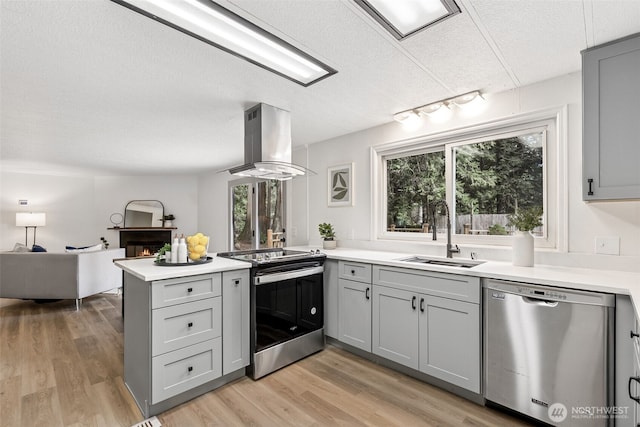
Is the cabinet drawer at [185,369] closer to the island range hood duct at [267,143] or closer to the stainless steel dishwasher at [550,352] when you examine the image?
the island range hood duct at [267,143]

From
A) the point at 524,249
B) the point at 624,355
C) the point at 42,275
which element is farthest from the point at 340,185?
the point at 42,275

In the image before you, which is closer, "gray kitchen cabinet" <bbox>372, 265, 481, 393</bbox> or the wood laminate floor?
the wood laminate floor

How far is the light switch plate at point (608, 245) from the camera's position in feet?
6.56

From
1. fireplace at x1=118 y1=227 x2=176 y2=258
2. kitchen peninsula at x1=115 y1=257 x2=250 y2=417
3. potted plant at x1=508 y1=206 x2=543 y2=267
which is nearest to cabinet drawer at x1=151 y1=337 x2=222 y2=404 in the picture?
kitchen peninsula at x1=115 y1=257 x2=250 y2=417

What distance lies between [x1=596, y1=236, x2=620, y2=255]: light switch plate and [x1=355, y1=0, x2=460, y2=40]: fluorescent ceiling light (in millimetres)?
1775

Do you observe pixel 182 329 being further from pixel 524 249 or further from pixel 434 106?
pixel 434 106

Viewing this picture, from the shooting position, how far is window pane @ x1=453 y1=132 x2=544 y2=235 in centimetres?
247

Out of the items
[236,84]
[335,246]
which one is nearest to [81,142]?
[236,84]

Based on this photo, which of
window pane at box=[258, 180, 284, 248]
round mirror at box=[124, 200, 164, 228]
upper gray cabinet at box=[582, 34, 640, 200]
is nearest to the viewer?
upper gray cabinet at box=[582, 34, 640, 200]

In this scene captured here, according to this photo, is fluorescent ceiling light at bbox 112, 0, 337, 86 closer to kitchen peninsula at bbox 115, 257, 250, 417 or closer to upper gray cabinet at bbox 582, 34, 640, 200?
kitchen peninsula at bbox 115, 257, 250, 417

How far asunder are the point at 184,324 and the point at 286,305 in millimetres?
858

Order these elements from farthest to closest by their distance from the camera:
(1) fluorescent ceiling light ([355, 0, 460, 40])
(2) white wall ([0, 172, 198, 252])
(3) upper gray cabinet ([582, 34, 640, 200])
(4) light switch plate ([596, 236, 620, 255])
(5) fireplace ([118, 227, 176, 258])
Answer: (5) fireplace ([118, 227, 176, 258]) < (2) white wall ([0, 172, 198, 252]) < (4) light switch plate ([596, 236, 620, 255]) < (3) upper gray cabinet ([582, 34, 640, 200]) < (1) fluorescent ceiling light ([355, 0, 460, 40])

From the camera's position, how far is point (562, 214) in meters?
2.21

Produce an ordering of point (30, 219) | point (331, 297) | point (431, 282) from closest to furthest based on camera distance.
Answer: point (431, 282), point (331, 297), point (30, 219)
